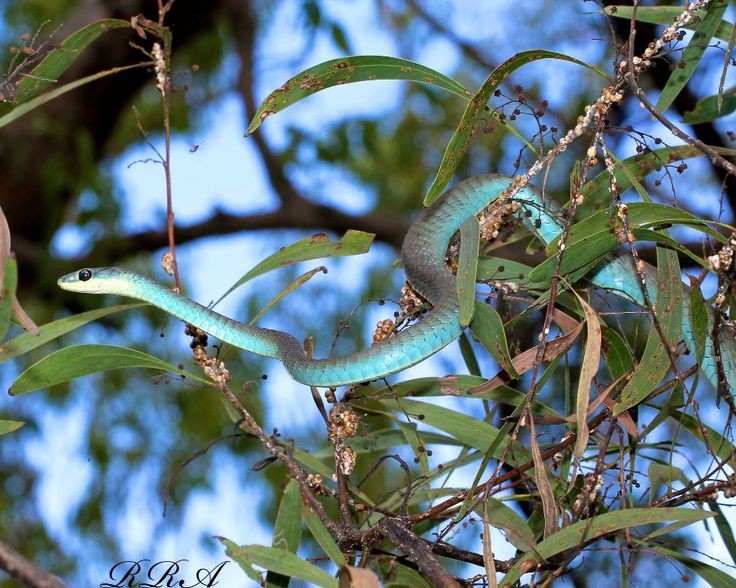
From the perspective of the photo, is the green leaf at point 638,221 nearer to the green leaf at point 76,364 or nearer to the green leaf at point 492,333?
the green leaf at point 492,333

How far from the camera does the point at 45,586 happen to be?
117cm

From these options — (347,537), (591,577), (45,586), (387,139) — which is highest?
(387,139)

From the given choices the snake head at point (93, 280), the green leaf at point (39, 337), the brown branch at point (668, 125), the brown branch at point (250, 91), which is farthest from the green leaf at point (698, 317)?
the brown branch at point (250, 91)

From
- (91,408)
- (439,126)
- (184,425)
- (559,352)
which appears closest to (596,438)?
(559,352)

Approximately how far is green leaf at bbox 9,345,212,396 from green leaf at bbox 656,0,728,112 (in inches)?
50.6

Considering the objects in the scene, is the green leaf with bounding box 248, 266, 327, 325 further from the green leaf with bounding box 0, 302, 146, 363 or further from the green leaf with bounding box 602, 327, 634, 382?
the green leaf with bounding box 602, 327, 634, 382

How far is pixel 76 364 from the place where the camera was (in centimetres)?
216

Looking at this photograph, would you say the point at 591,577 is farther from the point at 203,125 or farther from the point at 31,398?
the point at 203,125

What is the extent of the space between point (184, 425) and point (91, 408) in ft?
2.46

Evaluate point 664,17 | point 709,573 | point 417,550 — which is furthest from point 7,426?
point 664,17

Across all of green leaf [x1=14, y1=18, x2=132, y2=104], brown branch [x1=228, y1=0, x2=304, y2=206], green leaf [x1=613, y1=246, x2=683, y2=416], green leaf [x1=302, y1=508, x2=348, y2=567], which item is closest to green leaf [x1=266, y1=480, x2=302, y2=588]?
green leaf [x1=302, y1=508, x2=348, y2=567]

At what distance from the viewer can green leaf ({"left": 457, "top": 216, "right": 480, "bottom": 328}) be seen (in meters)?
1.90

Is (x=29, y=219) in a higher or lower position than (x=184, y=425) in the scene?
higher

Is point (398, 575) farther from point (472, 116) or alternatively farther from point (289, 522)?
point (472, 116)
